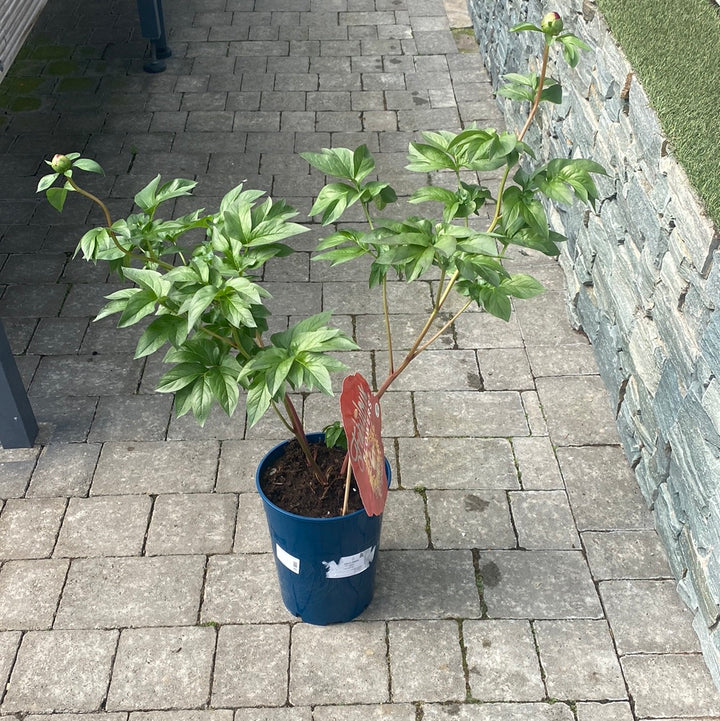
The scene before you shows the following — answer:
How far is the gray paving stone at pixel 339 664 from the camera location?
320cm

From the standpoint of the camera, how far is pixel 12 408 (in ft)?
13.1

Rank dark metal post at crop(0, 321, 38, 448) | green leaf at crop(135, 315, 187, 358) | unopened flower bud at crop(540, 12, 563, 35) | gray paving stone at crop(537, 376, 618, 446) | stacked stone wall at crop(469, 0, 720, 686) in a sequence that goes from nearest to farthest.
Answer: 1. unopened flower bud at crop(540, 12, 563, 35)
2. green leaf at crop(135, 315, 187, 358)
3. stacked stone wall at crop(469, 0, 720, 686)
4. dark metal post at crop(0, 321, 38, 448)
5. gray paving stone at crop(537, 376, 618, 446)

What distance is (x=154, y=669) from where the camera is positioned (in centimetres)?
328

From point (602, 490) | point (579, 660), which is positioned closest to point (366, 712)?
point (579, 660)

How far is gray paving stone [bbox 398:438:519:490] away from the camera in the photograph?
397cm

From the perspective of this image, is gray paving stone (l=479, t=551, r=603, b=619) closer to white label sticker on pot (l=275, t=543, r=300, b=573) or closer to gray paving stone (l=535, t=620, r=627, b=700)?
gray paving stone (l=535, t=620, r=627, b=700)

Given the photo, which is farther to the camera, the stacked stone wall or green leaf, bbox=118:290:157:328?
the stacked stone wall

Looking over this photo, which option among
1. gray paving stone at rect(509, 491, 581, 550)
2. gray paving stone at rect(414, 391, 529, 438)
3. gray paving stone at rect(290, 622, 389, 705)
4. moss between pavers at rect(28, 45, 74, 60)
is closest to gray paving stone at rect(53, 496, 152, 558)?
gray paving stone at rect(290, 622, 389, 705)

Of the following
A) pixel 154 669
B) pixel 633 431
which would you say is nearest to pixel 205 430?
pixel 154 669

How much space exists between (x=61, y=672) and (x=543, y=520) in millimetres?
2019

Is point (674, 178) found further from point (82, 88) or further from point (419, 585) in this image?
point (82, 88)

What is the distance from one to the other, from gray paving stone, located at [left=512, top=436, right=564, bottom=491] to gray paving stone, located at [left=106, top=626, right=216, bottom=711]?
1541 mm

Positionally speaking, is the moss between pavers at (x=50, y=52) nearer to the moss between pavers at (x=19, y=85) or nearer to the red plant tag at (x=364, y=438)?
the moss between pavers at (x=19, y=85)

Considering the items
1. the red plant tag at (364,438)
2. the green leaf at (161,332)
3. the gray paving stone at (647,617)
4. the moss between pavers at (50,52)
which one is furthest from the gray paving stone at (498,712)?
the moss between pavers at (50,52)
